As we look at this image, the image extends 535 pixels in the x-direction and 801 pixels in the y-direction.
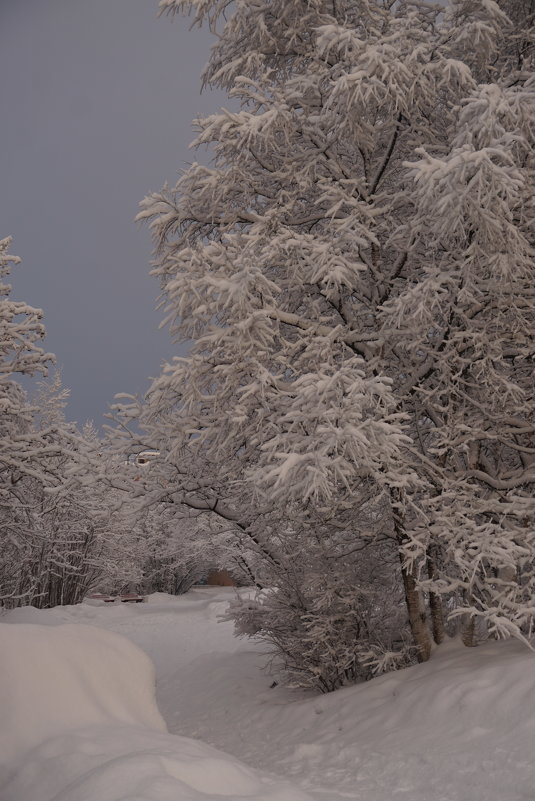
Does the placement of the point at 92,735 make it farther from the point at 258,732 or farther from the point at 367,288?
the point at 367,288

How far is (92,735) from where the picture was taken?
132 inches

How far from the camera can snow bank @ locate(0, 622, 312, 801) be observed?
2.80m

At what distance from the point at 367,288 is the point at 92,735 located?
200 inches

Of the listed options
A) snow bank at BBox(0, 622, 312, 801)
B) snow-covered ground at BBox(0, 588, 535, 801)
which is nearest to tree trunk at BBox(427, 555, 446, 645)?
snow-covered ground at BBox(0, 588, 535, 801)

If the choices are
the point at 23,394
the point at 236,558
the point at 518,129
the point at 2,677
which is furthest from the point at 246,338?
the point at 23,394

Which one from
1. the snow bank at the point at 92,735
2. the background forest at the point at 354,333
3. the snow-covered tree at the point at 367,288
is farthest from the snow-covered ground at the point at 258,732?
the snow-covered tree at the point at 367,288

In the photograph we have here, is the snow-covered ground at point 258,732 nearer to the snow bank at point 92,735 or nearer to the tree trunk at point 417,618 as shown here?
the snow bank at point 92,735

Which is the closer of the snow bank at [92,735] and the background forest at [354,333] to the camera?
the snow bank at [92,735]

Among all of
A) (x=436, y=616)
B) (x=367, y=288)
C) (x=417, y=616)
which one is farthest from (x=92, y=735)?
(x=367, y=288)

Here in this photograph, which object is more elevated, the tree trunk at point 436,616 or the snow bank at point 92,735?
the snow bank at point 92,735

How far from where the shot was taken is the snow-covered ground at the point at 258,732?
300 centimetres

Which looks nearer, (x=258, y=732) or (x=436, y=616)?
(x=258, y=732)

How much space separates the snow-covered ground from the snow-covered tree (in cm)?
66

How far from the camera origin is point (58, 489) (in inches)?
263
